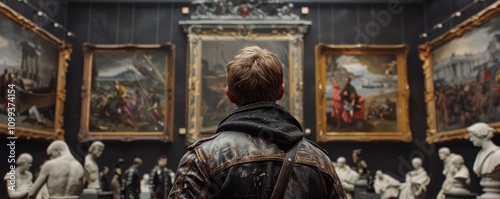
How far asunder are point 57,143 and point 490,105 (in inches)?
337

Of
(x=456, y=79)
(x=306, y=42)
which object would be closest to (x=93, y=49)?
(x=306, y=42)

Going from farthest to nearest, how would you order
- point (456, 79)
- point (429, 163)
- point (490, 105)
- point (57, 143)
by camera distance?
point (429, 163), point (456, 79), point (490, 105), point (57, 143)

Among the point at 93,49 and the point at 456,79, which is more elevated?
the point at 93,49

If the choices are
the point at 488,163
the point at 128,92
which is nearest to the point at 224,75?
the point at 128,92

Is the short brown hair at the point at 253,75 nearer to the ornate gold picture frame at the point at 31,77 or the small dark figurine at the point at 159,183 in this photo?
the small dark figurine at the point at 159,183

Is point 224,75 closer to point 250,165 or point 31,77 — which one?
point 31,77

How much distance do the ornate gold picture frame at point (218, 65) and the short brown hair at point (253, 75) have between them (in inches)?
457

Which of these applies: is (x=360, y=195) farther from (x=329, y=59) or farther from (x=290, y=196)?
(x=290, y=196)

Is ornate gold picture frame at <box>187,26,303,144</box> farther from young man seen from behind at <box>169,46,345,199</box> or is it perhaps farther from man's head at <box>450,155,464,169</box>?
young man seen from behind at <box>169,46,345,199</box>

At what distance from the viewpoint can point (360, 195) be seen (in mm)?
8578

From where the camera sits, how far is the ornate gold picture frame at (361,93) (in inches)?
528

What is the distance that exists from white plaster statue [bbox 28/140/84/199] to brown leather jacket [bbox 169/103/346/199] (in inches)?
254

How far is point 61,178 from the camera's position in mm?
7418

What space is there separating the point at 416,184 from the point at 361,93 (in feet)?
11.7
